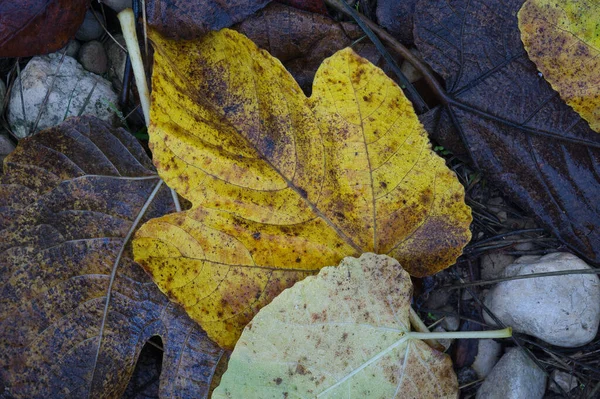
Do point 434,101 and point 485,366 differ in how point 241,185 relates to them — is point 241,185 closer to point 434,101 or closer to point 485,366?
point 434,101

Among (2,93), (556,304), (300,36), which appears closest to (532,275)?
(556,304)

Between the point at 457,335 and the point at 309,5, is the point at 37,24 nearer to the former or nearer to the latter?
the point at 309,5

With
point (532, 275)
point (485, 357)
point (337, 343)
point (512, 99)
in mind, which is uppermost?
point (512, 99)

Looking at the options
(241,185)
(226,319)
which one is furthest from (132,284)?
(241,185)

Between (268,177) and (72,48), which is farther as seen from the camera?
(72,48)

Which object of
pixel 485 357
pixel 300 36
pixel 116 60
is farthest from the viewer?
pixel 116 60

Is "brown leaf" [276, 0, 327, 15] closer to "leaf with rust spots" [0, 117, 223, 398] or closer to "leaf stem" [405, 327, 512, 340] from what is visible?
"leaf with rust spots" [0, 117, 223, 398]

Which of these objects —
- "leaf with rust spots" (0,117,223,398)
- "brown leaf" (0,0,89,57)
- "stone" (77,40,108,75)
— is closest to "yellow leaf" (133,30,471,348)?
"leaf with rust spots" (0,117,223,398)
